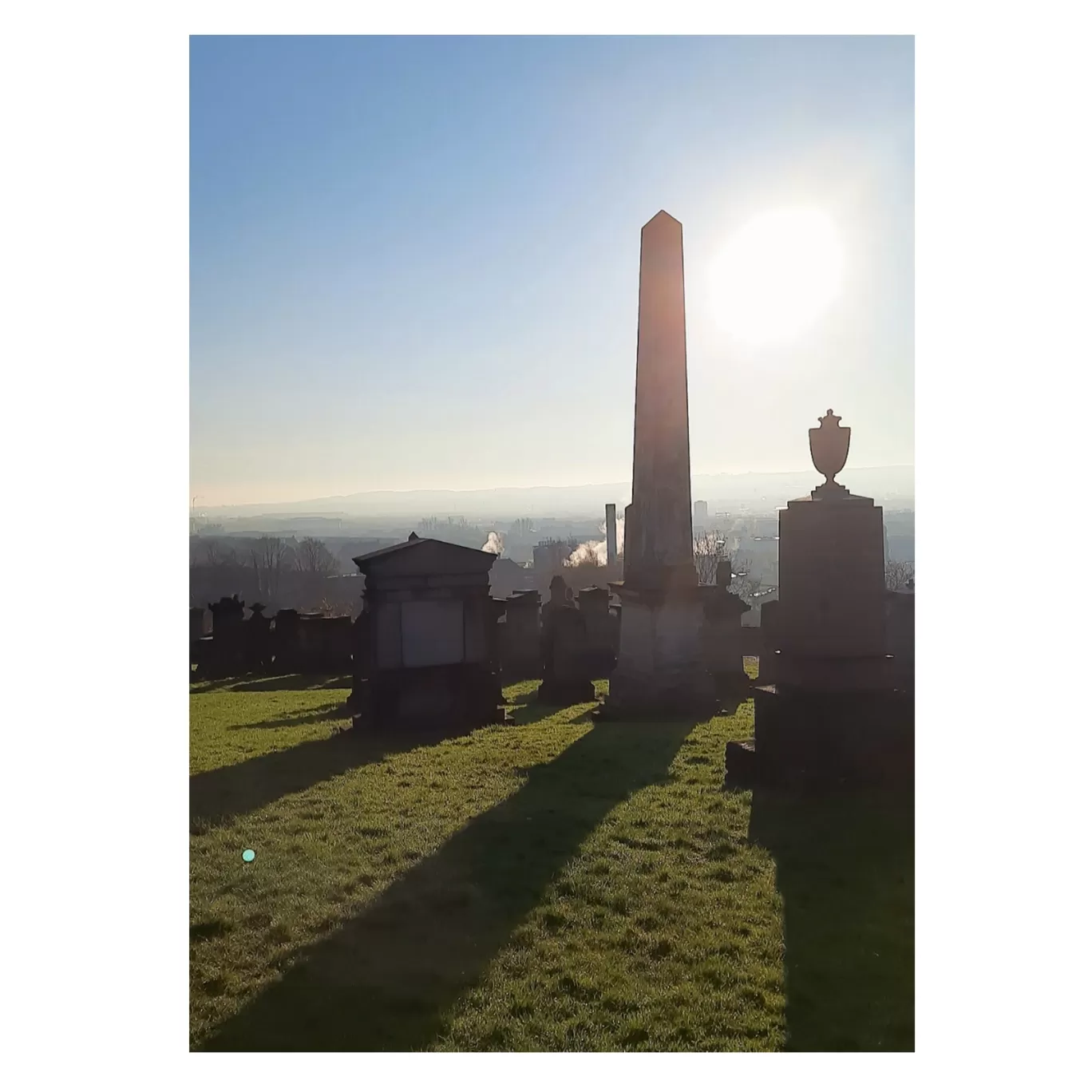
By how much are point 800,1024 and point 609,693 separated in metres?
7.20

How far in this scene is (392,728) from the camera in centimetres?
931

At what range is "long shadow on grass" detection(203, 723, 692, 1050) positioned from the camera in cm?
341

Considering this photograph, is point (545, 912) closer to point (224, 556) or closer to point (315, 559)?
point (224, 556)

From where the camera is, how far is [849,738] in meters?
6.23

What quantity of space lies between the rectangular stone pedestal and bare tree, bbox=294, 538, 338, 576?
31.6 metres

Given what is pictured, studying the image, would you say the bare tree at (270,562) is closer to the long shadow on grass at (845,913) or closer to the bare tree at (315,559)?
the bare tree at (315,559)

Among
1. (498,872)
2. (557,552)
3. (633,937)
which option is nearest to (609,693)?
(498,872)

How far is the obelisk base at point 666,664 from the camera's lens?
10062 millimetres

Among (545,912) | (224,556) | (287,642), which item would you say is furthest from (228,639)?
(224,556)

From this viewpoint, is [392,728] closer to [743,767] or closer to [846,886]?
[743,767]

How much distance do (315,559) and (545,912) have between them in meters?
36.0

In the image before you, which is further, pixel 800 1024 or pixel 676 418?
pixel 676 418

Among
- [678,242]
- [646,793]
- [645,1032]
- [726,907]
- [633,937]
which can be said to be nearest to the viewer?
[645,1032]

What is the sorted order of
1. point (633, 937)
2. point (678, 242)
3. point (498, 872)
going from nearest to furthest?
point (633, 937) → point (498, 872) → point (678, 242)
